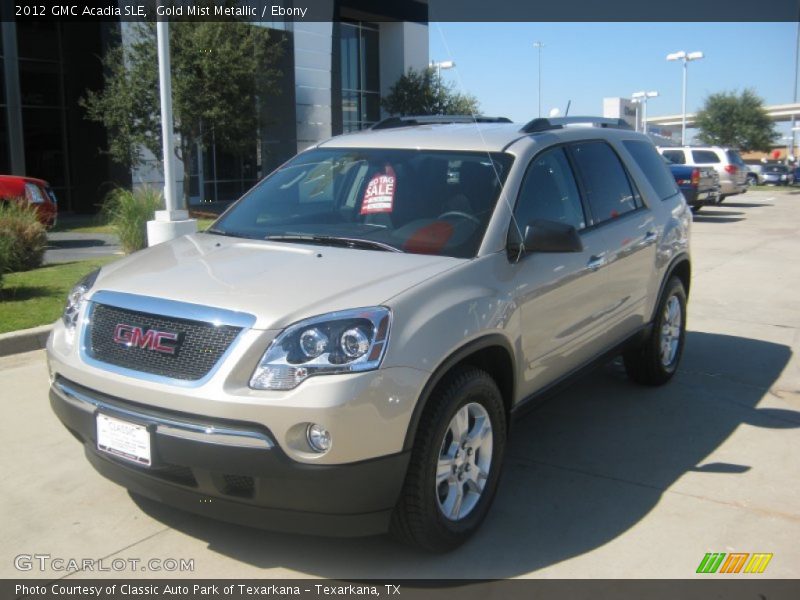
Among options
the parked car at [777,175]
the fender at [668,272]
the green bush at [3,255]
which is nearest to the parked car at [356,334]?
the fender at [668,272]

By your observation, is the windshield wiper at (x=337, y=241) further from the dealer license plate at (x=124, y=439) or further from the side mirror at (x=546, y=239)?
the dealer license plate at (x=124, y=439)

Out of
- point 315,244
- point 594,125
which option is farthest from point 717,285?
point 315,244

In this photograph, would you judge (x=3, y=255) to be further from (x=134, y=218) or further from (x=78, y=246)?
(x=78, y=246)

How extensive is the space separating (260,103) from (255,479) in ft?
67.1

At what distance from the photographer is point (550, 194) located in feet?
14.9

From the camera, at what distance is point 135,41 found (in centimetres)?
2053

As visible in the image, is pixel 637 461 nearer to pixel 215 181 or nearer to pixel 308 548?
pixel 308 548

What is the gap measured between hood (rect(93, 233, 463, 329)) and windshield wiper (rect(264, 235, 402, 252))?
8 centimetres

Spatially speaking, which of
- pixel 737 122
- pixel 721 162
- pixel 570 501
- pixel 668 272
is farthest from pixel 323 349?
pixel 737 122

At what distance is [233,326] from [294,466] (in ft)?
1.91

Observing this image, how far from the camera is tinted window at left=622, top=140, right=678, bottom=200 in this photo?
5.89m

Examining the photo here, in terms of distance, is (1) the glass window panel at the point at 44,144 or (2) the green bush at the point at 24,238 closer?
(2) the green bush at the point at 24,238

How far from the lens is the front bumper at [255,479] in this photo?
3010 mm

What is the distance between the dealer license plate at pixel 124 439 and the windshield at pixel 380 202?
1.31m
